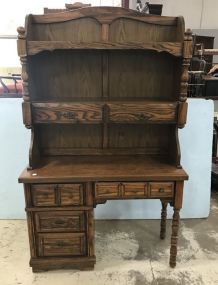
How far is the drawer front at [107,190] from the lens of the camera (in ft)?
5.51

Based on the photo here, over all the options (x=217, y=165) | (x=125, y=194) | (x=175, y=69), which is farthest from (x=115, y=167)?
(x=217, y=165)

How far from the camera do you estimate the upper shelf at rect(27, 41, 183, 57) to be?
5.10 ft

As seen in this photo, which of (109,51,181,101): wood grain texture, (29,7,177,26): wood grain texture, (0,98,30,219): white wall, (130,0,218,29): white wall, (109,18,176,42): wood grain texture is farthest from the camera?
(130,0,218,29): white wall

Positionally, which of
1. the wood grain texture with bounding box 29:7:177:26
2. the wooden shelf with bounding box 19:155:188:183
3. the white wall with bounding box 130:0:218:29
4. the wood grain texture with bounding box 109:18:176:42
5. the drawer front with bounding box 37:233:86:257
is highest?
the white wall with bounding box 130:0:218:29

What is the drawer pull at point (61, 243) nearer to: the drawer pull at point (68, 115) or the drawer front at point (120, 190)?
the drawer front at point (120, 190)

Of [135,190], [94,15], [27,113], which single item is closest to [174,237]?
[135,190]

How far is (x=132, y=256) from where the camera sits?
1989 millimetres

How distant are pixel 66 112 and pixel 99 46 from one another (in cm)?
42

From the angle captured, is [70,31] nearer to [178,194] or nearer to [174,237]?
[178,194]

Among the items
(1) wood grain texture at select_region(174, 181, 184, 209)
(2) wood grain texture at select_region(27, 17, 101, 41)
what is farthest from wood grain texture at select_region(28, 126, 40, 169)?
(1) wood grain texture at select_region(174, 181, 184, 209)

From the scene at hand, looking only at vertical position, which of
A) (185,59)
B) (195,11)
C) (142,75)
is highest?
(195,11)

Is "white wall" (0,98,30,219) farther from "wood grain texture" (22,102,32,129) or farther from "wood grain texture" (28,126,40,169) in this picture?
"wood grain texture" (22,102,32,129)

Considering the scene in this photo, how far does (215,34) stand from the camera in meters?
6.75

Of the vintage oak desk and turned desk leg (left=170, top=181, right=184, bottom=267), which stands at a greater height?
the vintage oak desk
